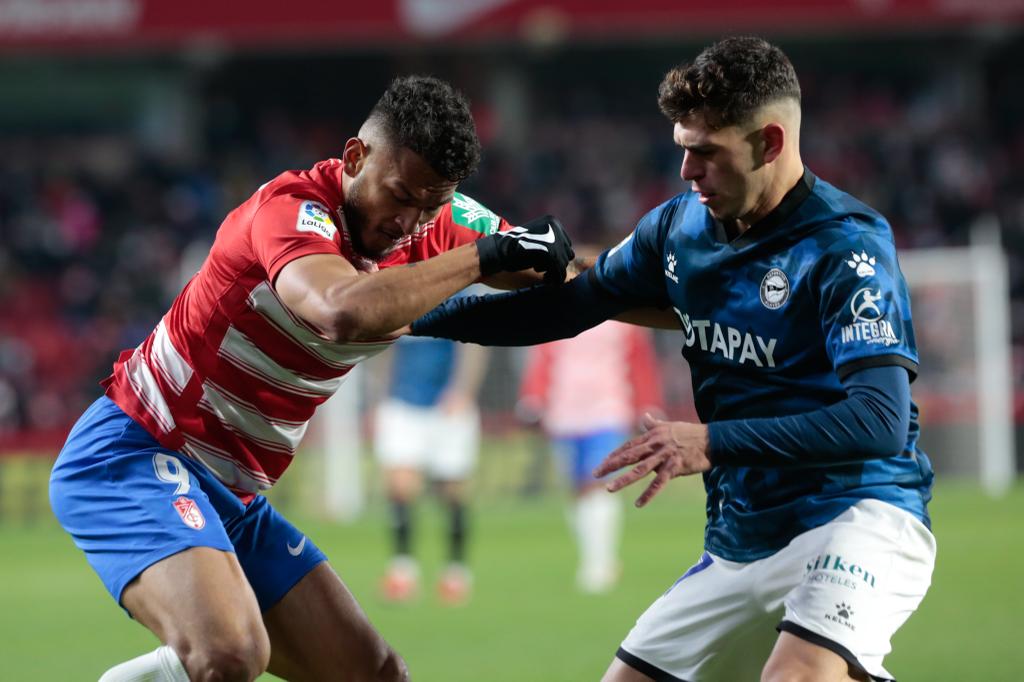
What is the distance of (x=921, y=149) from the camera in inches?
971

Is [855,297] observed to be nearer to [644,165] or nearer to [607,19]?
[607,19]

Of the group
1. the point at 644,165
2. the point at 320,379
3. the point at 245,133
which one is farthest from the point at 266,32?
the point at 320,379

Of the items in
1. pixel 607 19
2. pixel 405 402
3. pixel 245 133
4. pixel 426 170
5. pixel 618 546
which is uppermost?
pixel 607 19

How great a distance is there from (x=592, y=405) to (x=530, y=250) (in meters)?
6.99

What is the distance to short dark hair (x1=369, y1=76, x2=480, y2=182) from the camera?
171 inches

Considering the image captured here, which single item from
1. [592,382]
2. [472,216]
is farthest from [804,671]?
[592,382]

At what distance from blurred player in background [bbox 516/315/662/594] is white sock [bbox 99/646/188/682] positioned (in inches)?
255

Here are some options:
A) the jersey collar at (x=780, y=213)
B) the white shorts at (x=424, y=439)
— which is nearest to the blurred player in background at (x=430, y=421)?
the white shorts at (x=424, y=439)

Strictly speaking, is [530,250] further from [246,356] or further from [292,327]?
[246,356]

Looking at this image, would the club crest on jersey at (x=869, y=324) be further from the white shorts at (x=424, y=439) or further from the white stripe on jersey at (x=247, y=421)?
the white shorts at (x=424, y=439)

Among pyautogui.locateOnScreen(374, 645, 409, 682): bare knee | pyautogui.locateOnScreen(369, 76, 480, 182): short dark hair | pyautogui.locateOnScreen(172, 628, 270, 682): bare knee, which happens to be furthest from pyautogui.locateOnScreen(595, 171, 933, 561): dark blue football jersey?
pyautogui.locateOnScreen(172, 628, 270, 682): bare knee

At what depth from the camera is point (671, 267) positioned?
14.2ft

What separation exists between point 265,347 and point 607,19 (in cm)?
1750

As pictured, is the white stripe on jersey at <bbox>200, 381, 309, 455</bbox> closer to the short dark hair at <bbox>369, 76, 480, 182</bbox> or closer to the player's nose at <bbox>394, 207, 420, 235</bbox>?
the player's nose at <bbox>394, 207, 420, 235</bbox>
